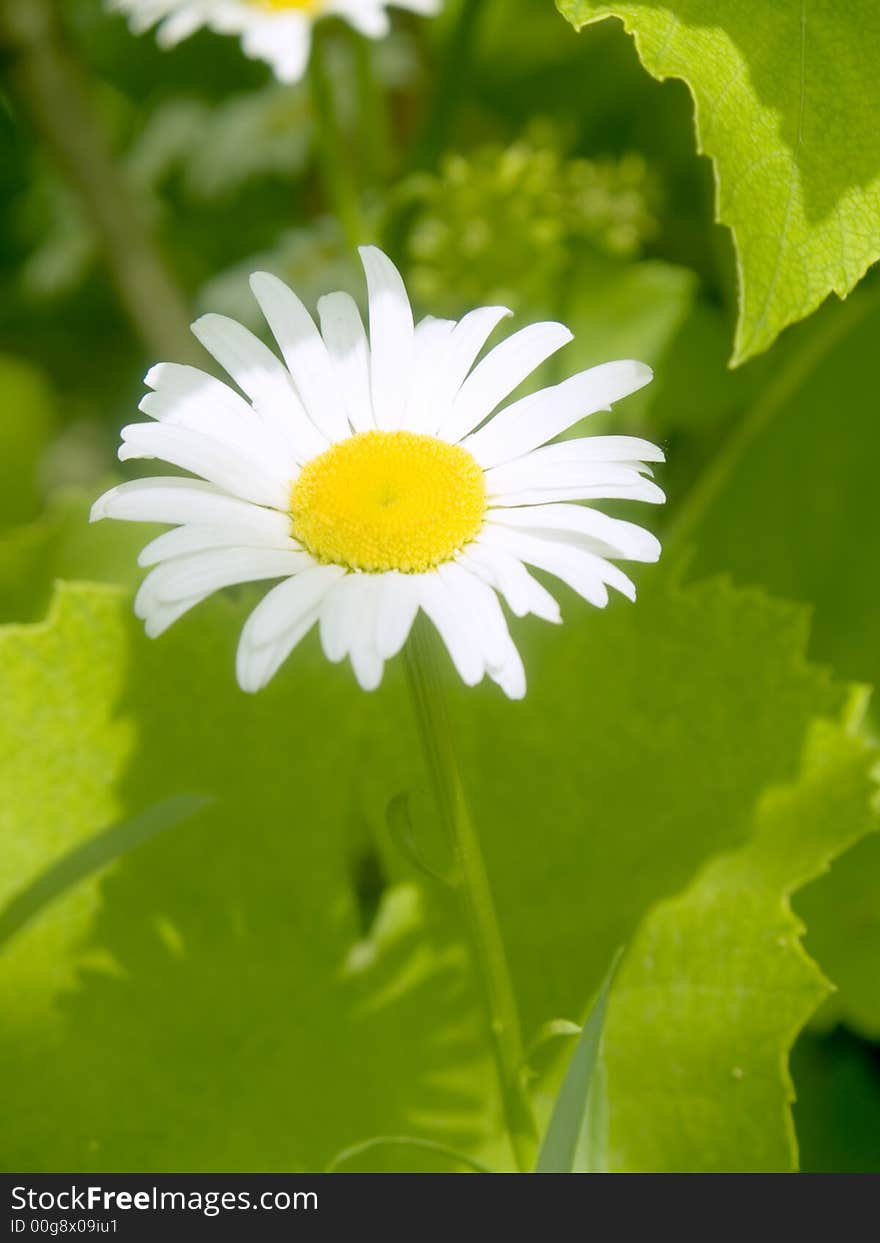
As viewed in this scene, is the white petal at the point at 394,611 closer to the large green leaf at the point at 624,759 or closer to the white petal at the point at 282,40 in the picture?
the large green leaf at the point at 624,759

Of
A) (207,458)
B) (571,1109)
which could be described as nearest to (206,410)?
(207,458)

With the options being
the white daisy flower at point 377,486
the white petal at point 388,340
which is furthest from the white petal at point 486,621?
the white petal at point 388,340

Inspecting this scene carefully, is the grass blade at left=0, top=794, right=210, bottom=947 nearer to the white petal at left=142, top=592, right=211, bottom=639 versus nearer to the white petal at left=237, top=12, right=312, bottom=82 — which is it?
the white petal at left=142, top=592, right=211, bottom=639

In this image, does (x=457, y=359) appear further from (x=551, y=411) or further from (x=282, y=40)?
(x=282, y=40)

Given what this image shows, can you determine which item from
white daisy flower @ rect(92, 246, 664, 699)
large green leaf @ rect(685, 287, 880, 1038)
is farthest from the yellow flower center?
large green leaf @ rect(685, 287, 880, 1038)
